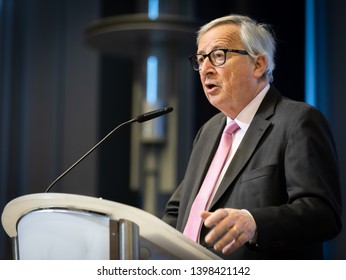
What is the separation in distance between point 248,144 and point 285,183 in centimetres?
15

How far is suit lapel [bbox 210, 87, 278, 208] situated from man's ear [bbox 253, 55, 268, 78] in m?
0.11

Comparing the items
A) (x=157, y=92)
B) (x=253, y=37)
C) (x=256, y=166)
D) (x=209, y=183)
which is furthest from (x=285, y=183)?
(x=157, y=92)

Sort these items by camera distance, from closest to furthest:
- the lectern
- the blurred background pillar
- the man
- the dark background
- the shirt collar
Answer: the lectern → the man → the shirt collar → the blurred background pillar → the dark background

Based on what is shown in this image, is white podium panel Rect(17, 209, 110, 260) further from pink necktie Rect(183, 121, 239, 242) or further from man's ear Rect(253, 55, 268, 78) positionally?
man's ear Rect(253, 55, 268, 78)

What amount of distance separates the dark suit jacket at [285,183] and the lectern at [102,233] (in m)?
0.26

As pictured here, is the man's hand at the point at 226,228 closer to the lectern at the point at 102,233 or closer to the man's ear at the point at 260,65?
the lectern at the point at 102,233

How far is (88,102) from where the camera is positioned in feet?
13.5

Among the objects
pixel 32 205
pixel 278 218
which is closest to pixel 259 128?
pixel 278 218

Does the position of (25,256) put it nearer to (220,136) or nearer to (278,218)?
(278,218)

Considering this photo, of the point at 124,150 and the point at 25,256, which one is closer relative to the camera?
the point at 25,256

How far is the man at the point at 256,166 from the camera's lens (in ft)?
4.61

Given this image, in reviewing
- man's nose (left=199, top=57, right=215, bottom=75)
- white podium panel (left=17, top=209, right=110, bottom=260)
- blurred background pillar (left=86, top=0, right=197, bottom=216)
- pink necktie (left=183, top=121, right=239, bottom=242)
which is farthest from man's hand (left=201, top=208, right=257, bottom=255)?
blurred background pillar (left=86, top=0, right=197, bottom=216)

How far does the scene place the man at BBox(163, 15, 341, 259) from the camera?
55.3 inches
